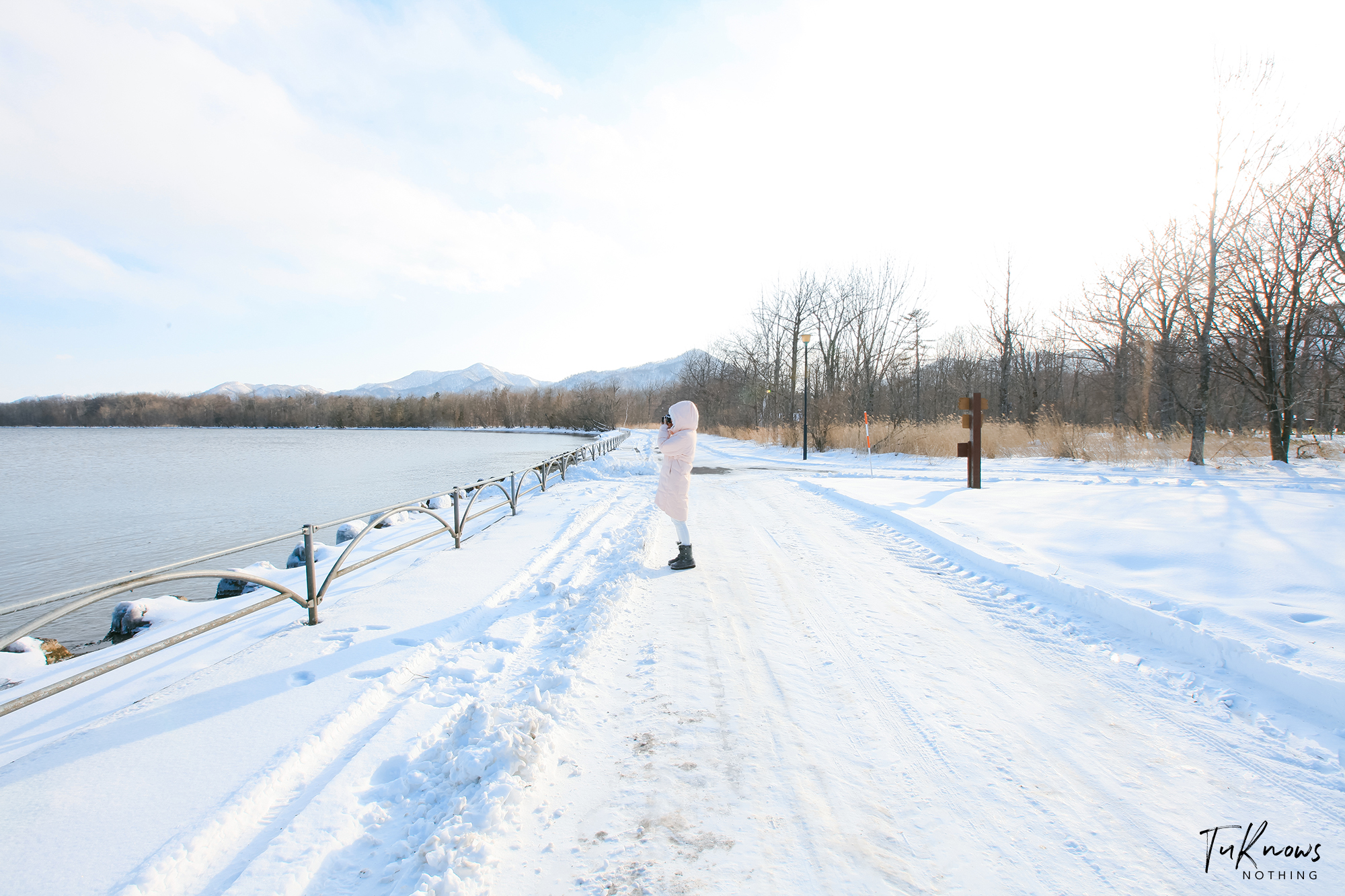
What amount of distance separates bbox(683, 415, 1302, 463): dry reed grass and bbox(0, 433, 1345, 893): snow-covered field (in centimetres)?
1192

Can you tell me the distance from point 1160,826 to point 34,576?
15687 mm

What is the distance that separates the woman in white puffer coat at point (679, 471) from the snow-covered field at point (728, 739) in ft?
2.06

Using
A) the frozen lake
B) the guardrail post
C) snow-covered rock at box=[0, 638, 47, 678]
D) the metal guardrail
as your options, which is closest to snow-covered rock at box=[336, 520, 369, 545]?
the frozen lake

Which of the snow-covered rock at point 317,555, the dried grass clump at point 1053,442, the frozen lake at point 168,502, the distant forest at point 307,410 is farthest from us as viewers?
the distant forest at point 307,410

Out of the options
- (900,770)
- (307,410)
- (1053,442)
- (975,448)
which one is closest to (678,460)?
(900,770)

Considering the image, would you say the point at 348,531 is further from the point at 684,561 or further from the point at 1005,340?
the point at 1005,340

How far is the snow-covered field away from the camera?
2045 millimetres

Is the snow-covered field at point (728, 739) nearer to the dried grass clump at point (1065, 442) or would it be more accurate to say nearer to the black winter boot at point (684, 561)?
the black winter boot at point (684, 561)

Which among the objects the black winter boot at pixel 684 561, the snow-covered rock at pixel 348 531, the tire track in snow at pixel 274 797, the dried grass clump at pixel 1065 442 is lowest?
the snow-covered rock at pixel 348 531

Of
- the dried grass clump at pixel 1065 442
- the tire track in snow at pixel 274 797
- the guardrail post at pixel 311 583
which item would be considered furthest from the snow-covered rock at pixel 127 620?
the dried grass clump at pixel 1065 442

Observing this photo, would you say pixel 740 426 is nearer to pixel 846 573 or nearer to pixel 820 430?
pixel 820 430

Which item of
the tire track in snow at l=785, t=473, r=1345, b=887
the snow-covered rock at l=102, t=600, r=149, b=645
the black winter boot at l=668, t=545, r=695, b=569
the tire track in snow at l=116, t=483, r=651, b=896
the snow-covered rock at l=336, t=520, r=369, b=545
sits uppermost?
the black winter boot at l=668, t=545, r=695, b=569

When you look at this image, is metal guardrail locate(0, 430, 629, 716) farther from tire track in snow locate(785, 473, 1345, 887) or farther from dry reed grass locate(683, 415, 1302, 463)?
dry reed grass locate(683, 415, 1302, 463)

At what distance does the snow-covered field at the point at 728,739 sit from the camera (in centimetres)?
204
